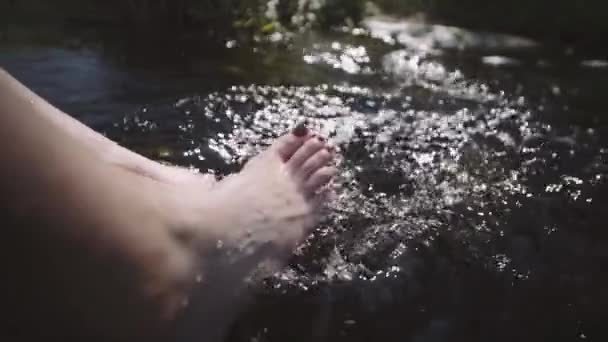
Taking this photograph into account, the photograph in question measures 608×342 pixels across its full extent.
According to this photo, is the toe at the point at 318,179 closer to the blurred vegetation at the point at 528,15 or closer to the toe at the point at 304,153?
the toe at the point at 304,153

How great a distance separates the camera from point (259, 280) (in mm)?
1498

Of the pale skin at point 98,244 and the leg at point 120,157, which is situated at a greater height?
the leg at point 120,157

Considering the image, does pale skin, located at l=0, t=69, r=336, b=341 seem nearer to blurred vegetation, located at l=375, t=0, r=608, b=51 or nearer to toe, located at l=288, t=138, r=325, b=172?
toe, located at l=288, t=138, r=325, b=172

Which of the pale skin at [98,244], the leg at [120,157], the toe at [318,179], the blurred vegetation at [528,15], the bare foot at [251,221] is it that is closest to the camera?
the pale skin at [98,244]

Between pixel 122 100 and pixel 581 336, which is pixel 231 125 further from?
pixel 581 336

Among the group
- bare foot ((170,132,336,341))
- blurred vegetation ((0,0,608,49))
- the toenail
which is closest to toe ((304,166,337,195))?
bare foot ((170,132,336,341))

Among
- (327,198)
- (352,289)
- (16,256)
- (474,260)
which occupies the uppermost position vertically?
(327,198)

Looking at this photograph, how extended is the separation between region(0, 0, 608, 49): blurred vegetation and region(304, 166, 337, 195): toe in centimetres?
192

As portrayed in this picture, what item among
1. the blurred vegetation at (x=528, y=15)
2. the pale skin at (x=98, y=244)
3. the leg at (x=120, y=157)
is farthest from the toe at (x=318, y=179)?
the blurred vegetation at (x=528, y=15)

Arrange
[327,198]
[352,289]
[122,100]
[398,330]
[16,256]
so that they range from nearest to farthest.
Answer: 1. [16,256]
2. [398,330]
3. [352,289]
4. [327,198]
5. [122,100]

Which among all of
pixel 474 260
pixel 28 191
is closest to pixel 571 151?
pixel 474 260

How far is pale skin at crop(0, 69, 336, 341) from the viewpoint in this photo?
113 centimetres

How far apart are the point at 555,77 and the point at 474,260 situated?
195cm

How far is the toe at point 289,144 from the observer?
1.99 m
